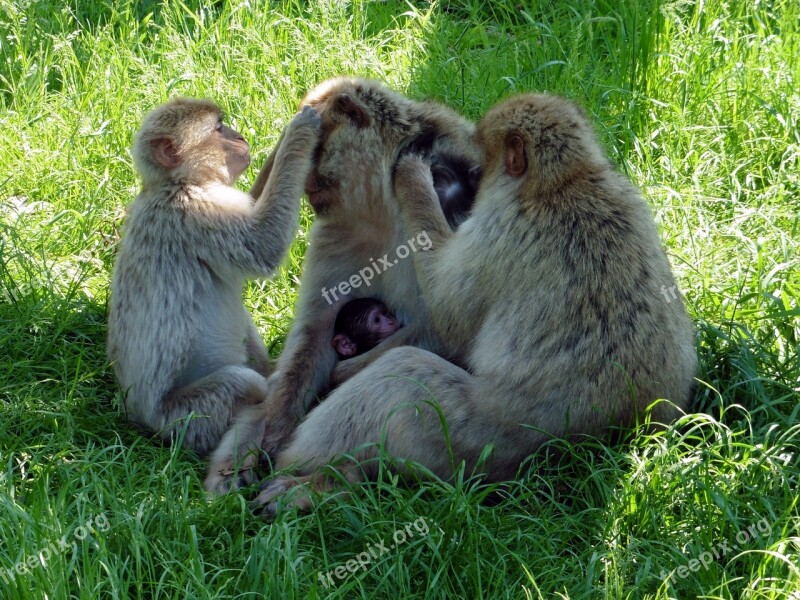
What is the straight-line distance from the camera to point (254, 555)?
3.29 meters

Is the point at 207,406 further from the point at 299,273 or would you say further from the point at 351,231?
the point at 299,273

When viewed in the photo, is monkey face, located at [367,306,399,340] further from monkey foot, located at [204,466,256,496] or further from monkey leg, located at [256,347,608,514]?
monkey foot, located at [204,466,256,496]

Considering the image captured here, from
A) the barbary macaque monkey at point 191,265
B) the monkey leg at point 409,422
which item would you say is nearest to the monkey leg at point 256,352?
the barbary macaque monkey at point 191,265

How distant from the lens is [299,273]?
17.5ft

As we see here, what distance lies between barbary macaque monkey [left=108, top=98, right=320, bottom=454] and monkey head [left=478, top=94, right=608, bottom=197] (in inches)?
31.2

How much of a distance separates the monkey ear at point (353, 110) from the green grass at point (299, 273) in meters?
1.21

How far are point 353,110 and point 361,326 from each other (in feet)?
2.84

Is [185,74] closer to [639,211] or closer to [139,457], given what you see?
[139,457]

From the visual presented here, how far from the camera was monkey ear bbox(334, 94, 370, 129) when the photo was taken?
4.28 m

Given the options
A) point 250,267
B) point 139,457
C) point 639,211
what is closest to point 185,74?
point 250,267

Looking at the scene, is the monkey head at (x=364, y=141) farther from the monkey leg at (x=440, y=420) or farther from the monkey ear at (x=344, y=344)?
the monkey leg at (x=440, y=420)

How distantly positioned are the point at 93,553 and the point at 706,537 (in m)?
1.90

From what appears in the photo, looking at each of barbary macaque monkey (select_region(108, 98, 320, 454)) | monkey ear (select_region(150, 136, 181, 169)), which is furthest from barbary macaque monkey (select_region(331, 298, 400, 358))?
monkey ear (select_region(150, 136, 181, 169))

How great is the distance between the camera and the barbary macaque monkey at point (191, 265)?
4.28 meters
